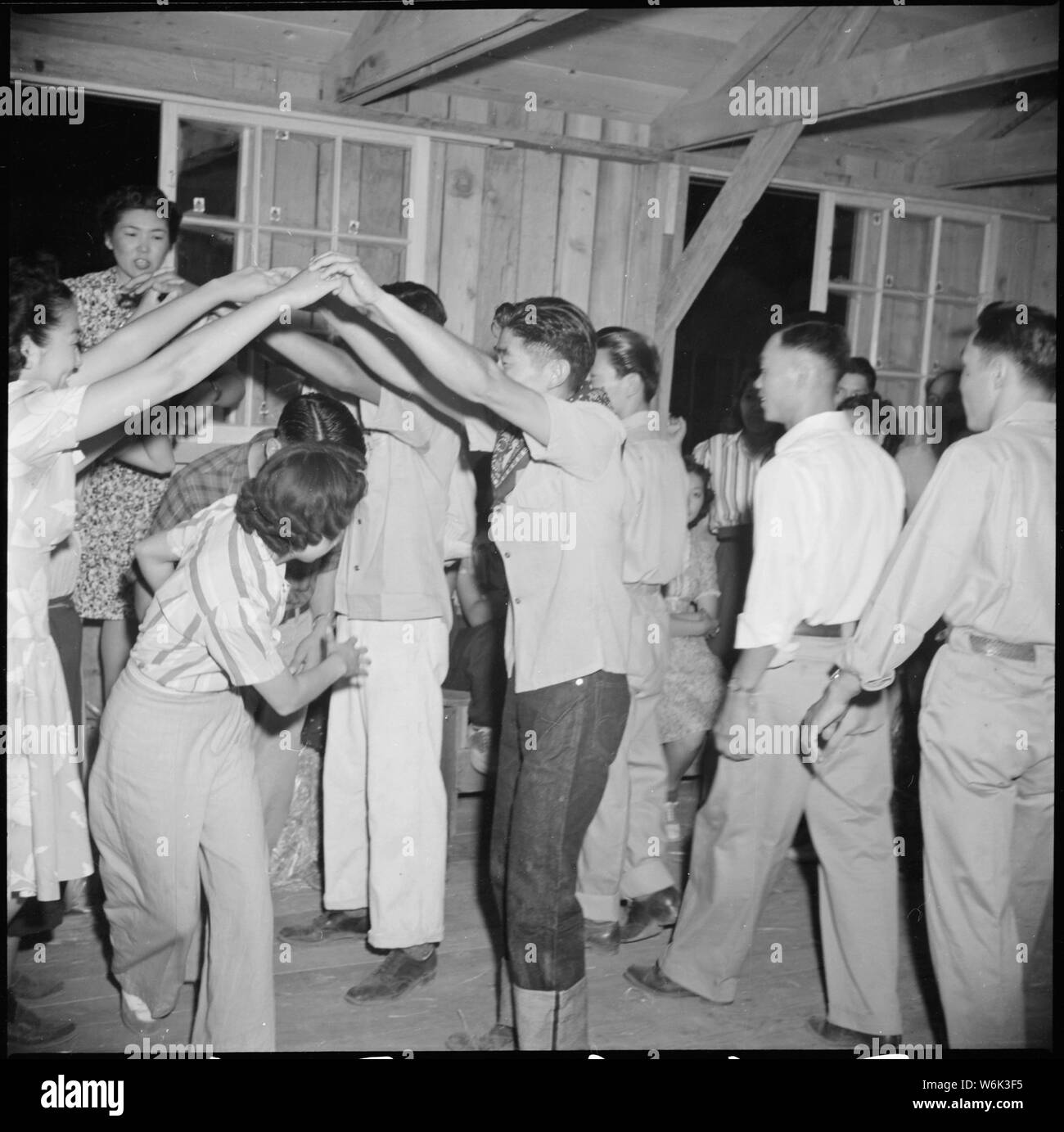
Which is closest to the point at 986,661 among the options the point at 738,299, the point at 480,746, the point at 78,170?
the point at 480,746

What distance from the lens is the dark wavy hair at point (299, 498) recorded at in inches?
90.4

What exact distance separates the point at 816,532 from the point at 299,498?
118 cm

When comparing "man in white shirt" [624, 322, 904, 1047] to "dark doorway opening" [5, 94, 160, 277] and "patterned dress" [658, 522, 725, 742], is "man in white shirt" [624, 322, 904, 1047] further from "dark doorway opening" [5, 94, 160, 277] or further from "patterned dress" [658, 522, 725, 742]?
"dark doorway opening" [5, 94, 160, 277]

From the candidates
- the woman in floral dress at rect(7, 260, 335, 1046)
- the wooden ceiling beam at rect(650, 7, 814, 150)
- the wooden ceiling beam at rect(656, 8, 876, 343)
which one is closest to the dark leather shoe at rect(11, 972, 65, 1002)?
the woman in floral dress at rect(7, 260, 335, 1046)

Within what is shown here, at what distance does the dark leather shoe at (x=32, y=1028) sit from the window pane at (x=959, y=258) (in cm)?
516

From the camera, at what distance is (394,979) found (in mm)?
2949

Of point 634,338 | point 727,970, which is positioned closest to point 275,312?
point 634,338

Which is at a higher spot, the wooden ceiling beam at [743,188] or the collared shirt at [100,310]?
the wooden ceiling beam at [743,188]

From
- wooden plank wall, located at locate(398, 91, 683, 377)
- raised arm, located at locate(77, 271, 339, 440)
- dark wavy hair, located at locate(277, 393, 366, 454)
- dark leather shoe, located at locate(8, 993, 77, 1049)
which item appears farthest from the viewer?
wooden plank wall, located at locate(398, 91, 683, 377)

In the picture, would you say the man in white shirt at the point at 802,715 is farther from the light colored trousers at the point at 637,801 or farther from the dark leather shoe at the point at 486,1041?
the dark leather shoe at the point at 486,1041

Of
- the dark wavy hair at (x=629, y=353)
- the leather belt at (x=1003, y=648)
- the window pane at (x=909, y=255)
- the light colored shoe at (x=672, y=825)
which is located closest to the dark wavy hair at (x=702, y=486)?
the dark wavy hair at (x=629, y=353)

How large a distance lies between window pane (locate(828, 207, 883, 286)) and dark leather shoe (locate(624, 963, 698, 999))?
12.4 ft

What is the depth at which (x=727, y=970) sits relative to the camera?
2.94 meters

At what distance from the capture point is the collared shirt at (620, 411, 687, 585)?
10.7 ft
